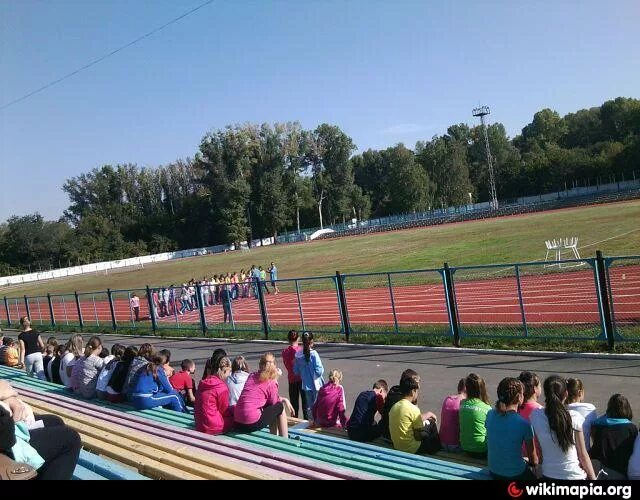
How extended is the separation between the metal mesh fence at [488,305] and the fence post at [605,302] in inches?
72.3

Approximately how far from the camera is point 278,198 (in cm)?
9981

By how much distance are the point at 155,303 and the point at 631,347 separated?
18.8m

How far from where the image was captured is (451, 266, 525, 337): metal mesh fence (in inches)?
518

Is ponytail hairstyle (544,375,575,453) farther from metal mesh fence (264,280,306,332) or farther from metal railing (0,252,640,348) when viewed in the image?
metal mesh fence (264,280,306,332)

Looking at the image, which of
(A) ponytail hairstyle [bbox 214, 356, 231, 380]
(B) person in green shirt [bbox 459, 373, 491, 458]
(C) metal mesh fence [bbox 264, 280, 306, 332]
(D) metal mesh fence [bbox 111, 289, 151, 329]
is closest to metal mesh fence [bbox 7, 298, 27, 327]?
(D) metal mesh fence [bbox 111, 289, 151, 329]

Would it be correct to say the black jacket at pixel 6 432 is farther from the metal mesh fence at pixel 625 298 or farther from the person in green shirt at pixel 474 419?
the metal mesh fence at pixel 625 298

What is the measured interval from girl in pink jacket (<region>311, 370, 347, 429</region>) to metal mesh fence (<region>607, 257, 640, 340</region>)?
6010 mm

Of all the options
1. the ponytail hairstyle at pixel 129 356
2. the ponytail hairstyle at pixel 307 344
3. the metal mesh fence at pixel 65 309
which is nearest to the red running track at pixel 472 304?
the metal mesh fence at pixel 65 309

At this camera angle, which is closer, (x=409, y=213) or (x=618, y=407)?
(x=618, y=407)

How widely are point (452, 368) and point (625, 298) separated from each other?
6570 mm

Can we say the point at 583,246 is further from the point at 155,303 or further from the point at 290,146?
the point at 290,146

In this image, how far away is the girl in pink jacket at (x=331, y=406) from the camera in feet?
25.9
